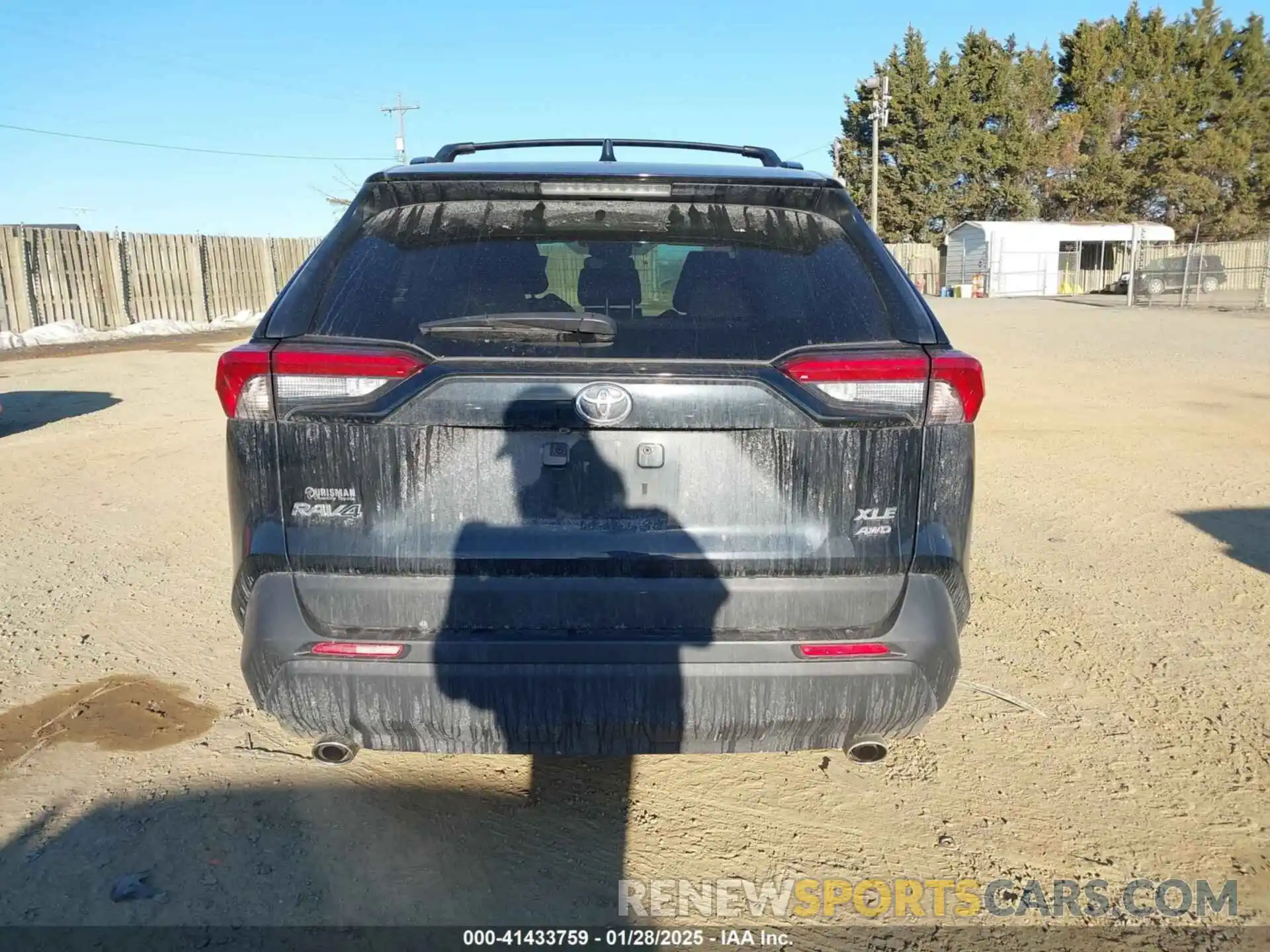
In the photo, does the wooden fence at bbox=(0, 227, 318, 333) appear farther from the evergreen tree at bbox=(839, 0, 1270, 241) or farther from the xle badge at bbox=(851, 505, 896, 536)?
the evergreen tree at bbox=(839, 0, 1270, 241)

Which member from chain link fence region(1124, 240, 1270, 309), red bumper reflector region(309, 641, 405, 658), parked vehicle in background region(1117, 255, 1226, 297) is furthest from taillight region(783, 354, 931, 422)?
parked vehicle in background region(1117, 255, 1226, 297)

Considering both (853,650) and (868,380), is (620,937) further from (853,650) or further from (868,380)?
(868,380)

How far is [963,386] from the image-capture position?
2361mm

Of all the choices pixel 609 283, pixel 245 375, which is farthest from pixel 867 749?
pixel 245 375

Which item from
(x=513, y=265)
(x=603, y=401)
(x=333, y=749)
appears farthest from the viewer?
(x=513, y=265)

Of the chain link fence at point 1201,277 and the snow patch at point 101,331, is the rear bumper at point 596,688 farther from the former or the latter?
the chain link fence at point 1201,277

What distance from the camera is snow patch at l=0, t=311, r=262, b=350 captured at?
1975cm

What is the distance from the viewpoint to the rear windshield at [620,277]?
2.39 meters

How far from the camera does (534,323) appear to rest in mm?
2354

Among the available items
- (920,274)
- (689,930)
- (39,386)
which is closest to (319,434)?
(689,930)

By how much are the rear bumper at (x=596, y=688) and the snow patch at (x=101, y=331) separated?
64.5 feet

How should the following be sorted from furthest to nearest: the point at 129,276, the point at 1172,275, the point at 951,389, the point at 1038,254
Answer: the point at 1038,254
the point at 1172,275
the point at 129,276
the point at 951,389

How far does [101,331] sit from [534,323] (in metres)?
23.5

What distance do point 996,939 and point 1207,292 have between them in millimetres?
39087
